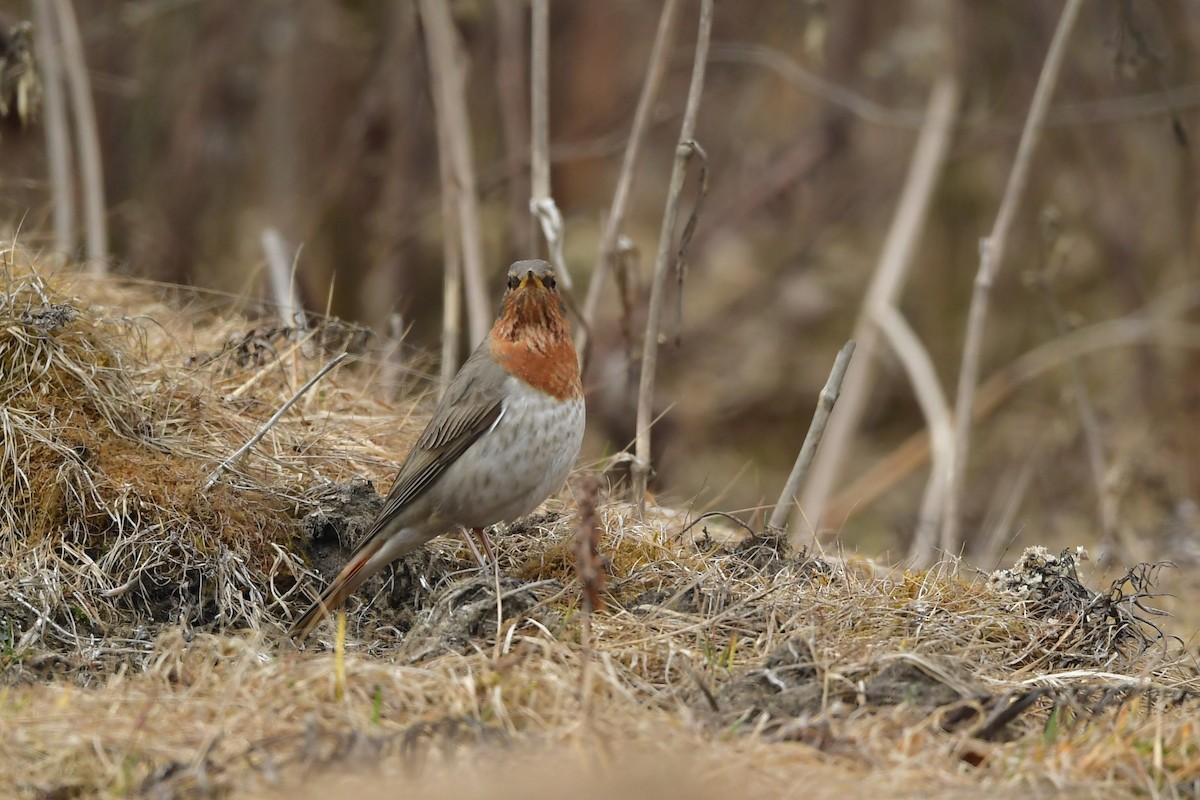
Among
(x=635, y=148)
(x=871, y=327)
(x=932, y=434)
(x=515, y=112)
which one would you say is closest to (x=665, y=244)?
(x=635, y=148)

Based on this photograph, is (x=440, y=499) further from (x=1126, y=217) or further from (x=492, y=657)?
(x=1126, y=217)

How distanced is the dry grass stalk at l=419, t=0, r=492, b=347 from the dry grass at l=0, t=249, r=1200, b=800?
1.24 m

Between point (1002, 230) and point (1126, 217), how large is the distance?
4.63 m

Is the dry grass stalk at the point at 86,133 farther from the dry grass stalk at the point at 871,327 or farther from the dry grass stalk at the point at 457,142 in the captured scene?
the dry grass stalk at the point at 871,327

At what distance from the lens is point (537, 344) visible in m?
4.60

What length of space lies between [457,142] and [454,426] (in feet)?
8.33

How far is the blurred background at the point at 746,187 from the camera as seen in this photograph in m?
9.10

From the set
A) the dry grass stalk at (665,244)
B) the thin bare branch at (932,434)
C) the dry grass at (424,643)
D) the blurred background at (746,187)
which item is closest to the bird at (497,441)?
the dry grass at (424,643)

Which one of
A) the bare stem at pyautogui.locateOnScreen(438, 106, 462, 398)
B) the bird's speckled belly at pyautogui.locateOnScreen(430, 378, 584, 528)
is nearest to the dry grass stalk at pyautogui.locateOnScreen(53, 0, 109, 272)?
the bare stem at pyautogui.locateOnScreen(438, 106, 462, 398)

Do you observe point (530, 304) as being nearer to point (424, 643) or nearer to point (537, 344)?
point (537, 344)

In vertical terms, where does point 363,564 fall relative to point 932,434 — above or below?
below

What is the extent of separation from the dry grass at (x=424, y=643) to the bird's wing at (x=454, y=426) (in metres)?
0.24

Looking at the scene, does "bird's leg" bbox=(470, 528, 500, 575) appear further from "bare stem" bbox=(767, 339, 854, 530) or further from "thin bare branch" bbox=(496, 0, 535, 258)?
"thin bare branch" bbox=(496, 0, 535, 258)

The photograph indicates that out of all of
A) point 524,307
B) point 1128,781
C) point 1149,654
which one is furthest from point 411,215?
point 1128,781
